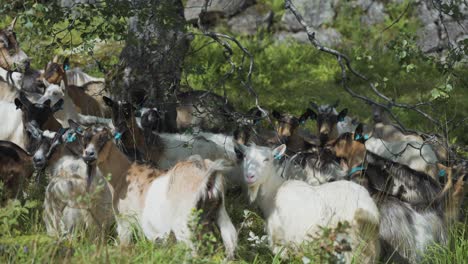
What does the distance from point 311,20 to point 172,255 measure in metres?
11.6

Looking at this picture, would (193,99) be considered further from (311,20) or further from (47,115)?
(311,20)

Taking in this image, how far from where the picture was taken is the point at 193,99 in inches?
362

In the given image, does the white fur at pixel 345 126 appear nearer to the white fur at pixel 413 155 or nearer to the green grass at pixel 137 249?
the white fur at pixel 413 155

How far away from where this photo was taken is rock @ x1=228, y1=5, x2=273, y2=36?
16.1m

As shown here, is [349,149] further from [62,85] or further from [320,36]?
[320,36]

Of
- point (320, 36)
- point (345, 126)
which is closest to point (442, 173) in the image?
point (345, 126)

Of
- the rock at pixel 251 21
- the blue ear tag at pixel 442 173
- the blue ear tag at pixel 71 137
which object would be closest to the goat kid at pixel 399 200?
the blue ear tag at pixel 442 173

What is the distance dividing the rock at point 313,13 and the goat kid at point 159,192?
9.85 meters

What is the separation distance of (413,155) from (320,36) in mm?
7395

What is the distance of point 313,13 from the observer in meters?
16.6

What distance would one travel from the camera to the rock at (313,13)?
1630 centimetres

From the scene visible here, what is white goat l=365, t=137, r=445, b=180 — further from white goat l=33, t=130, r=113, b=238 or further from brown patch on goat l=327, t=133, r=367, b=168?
white goat l=33, t=130, r=113, b=238

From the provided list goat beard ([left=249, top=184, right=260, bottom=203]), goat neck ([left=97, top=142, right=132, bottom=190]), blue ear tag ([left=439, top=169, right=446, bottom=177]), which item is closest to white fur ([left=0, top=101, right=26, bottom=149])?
goat neck ([left=97, top=142, right=132, bottom=190])

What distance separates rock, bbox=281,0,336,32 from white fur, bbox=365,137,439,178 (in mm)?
7044
